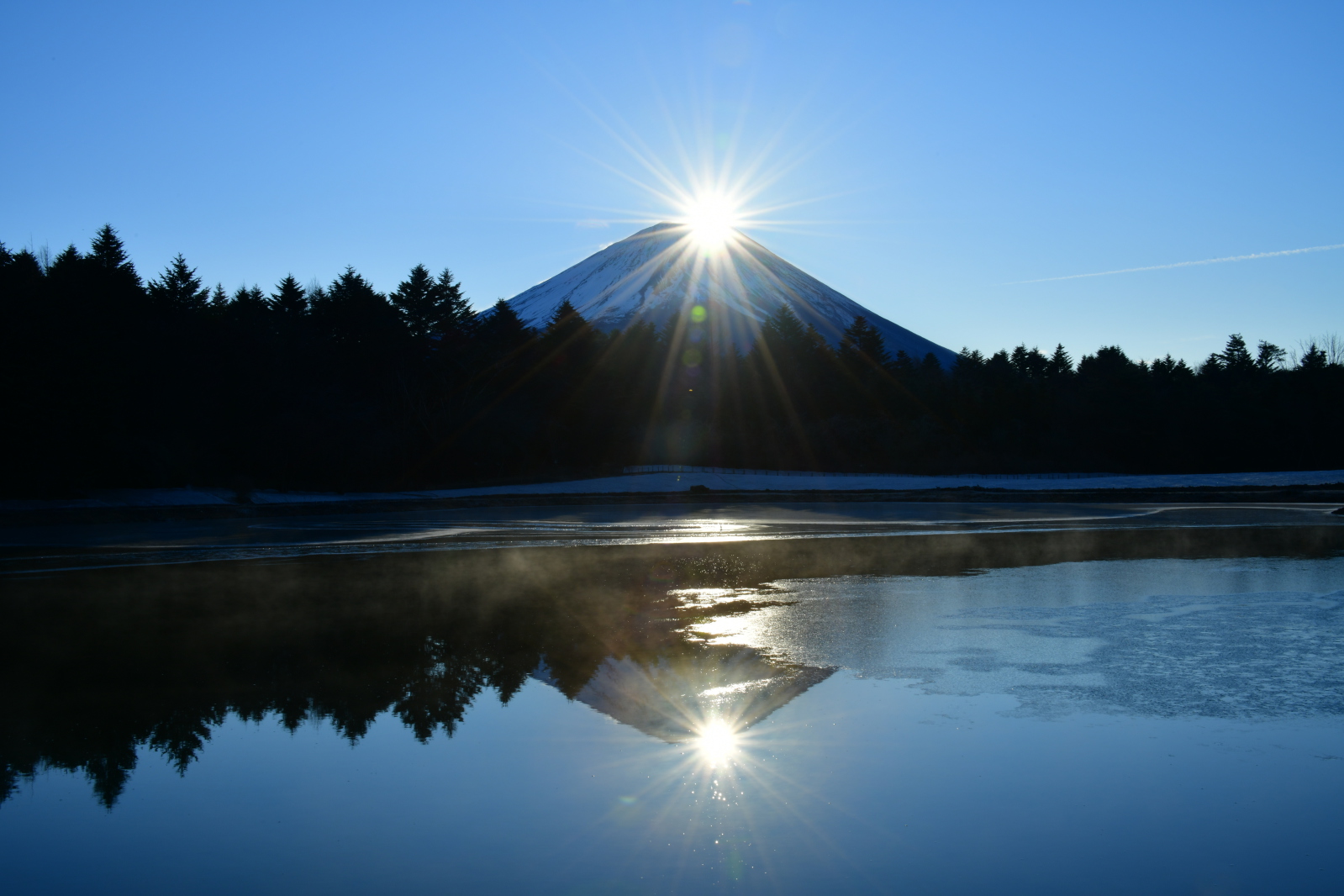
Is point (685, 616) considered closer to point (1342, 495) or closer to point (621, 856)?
point (621, 856)

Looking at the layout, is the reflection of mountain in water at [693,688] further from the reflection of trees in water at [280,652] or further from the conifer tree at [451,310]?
the conifer tree at [451,310]

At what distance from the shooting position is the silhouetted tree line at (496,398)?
3831 centimetres

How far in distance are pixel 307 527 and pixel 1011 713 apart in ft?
76.2

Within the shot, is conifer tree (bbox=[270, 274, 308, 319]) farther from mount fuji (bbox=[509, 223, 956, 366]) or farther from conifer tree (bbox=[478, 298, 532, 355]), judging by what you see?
mount fuji (bbox=[509, 223, 956, 366])

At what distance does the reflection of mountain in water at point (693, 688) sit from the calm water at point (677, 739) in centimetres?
4

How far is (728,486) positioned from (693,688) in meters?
45.1

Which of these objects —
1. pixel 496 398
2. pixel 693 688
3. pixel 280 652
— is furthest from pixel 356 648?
pixel 496 398

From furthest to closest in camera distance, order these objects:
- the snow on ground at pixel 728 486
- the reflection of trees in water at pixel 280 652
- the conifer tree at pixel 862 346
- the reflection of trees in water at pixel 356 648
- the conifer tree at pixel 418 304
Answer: the conifer tree at pixel 862 346, the conifer tree at pixel 418 304, the snow on ground at pixel 728 486, the reflection of trees in water at pixel 356 648, the reflection of trees in water at pixel 280 652

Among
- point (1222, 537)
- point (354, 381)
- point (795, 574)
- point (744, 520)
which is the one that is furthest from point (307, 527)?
point (354, 381)

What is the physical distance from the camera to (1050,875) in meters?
4.40

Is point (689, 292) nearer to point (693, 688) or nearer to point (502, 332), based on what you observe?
point (502, 332)

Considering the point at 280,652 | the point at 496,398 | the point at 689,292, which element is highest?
the point at 689,292

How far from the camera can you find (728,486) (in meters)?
52.9

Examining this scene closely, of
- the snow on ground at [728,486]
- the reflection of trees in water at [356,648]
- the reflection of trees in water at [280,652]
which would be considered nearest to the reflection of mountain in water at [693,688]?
the reflection of trees in water at [356,648]
